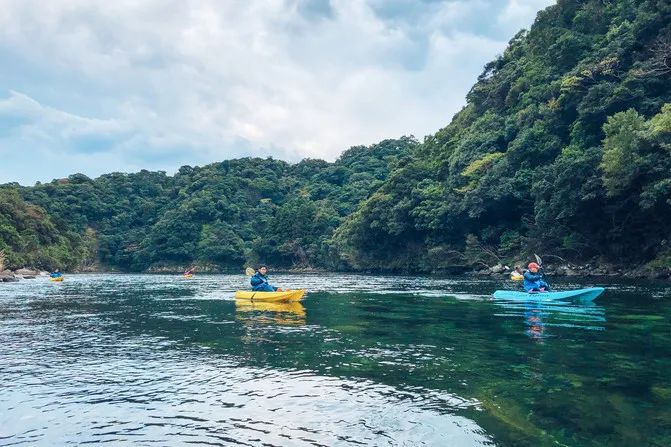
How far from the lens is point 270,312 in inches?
810

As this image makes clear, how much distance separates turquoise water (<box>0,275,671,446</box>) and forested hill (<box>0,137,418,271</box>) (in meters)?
65.0

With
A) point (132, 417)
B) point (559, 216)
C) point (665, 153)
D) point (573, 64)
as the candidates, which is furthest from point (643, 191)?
point (132, 417)

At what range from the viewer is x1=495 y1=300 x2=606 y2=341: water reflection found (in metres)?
14.7

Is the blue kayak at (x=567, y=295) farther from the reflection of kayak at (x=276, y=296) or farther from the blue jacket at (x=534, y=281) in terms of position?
the reflection of kayak at (x=276, y=296)

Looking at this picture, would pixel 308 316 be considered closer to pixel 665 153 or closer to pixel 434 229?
pixel 665 153

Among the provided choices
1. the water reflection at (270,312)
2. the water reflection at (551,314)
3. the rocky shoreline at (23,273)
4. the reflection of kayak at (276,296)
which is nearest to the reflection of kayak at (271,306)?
the water reflection at (270,312)

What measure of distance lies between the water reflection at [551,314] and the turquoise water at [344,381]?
96 mm

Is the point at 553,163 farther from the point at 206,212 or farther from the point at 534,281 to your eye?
the point at 206,212

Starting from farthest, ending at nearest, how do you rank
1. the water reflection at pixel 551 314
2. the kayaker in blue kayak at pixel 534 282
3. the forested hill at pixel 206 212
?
the forested hill at pixel 206 212 < the kayaker in blue kayak at pixel 534 282 < the water reflection at pixel 551 314

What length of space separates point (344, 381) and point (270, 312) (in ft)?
38.6

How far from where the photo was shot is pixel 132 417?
7.34 metres

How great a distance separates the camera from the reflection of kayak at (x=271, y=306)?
69.7 feet

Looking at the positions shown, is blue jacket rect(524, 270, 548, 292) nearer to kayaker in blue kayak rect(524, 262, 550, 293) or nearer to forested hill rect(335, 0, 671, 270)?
kayaker in blue kayak rect(524, 262, 550, 293)

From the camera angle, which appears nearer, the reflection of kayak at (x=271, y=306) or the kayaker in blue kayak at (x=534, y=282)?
the reflection of kayak at (x=271, y=306)
